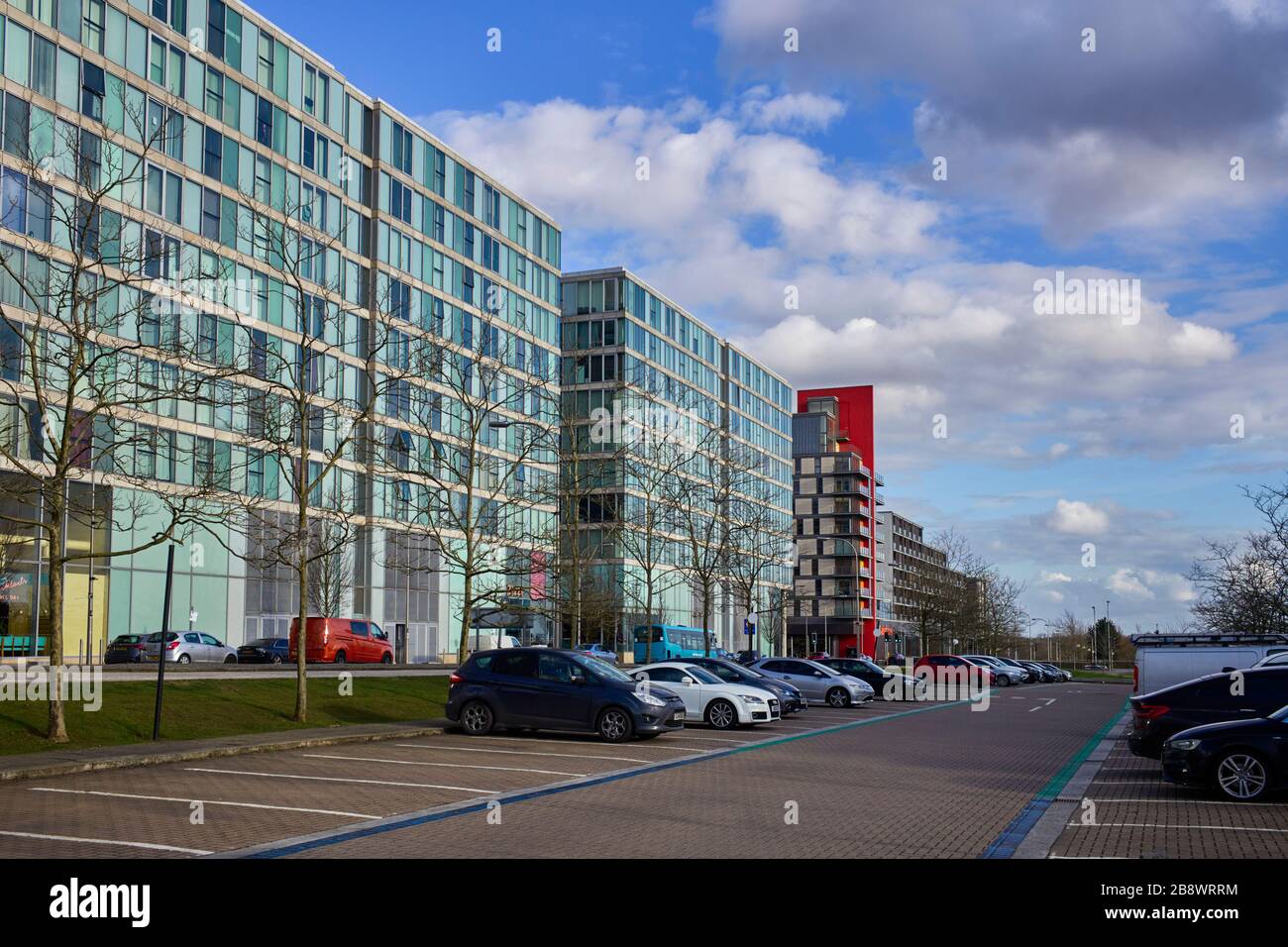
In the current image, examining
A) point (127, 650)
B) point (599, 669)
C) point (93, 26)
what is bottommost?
point (127, 650)

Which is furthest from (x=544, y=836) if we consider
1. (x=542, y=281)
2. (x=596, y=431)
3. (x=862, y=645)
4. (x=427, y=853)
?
(x=862, y=645)

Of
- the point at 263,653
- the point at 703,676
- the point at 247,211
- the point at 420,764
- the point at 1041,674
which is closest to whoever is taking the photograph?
the point at 420,764

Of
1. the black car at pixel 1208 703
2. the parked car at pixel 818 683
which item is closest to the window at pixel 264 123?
the parked car at pixel 818 683

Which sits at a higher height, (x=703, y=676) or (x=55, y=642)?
(x=55, y=642)

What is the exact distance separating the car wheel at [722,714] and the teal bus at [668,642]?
35.9 metres

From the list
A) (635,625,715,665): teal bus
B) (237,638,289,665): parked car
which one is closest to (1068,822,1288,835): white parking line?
(237,638,289,665): parked car

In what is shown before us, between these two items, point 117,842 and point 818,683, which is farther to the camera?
point 818,683

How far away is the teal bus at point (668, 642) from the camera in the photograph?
64.7 m

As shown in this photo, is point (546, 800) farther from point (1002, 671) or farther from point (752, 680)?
point (1002, 671)

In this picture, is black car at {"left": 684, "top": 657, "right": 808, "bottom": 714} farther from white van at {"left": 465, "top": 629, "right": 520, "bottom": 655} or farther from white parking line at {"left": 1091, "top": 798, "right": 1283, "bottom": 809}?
white van at {"left": 465, "top": 629, "right": 520, "bottom": 655}

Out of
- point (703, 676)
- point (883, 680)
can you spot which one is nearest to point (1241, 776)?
point (703, 676)

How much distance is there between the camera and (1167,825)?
12.4 meters

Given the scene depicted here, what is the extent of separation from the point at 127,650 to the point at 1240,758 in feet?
124

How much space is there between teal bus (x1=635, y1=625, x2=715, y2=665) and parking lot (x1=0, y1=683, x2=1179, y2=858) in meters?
41.7
